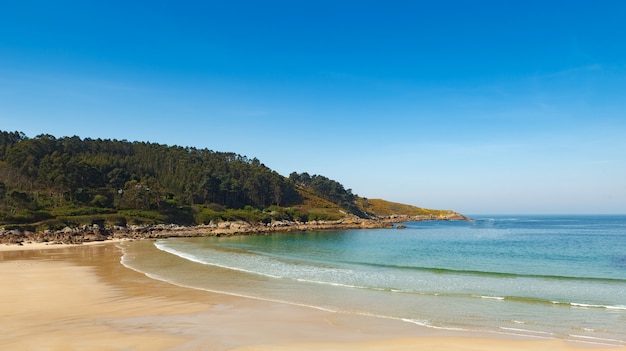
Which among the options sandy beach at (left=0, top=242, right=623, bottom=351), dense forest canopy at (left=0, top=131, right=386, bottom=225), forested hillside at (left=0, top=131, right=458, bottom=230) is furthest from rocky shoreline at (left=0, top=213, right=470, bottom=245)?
sandy beach at (left=0, top=242, right=623, bottom=351)

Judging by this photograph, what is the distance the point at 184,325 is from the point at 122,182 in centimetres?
8783

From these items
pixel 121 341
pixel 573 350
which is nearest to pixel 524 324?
pixel 573 350

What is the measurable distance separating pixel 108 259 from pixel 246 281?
1685cm

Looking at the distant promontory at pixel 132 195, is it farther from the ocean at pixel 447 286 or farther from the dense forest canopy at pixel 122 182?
the ocean at pixel 447 286

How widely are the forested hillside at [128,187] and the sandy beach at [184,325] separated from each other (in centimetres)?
5013

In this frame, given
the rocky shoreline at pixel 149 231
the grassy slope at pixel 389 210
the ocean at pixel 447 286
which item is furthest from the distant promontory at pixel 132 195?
the grassy slope at pixel 389 210

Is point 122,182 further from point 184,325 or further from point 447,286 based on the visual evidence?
point 184,325

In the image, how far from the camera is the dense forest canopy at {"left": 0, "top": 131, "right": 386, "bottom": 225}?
7289 cm

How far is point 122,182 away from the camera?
3593 inches

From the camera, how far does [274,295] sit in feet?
60.0

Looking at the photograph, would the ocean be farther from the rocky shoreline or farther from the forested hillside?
the forested hillside

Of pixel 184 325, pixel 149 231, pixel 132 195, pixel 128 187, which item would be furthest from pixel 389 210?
pixel 184 325

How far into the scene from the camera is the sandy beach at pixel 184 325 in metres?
10.6

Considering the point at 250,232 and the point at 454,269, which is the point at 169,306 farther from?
the point at 250,232
